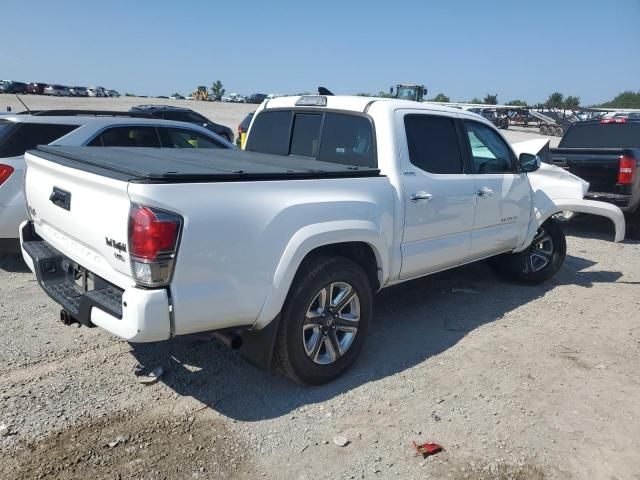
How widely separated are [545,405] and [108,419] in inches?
108

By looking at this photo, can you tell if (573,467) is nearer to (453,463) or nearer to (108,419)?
(453,463)

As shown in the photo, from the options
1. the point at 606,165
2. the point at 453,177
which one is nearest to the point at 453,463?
the point at 453,177

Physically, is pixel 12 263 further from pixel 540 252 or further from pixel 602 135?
pixel 602 135

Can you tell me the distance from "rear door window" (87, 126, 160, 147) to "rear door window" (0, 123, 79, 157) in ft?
1.00

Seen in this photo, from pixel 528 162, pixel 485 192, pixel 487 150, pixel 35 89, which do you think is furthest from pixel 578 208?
pixel 35 89

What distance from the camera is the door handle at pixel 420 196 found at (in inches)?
158

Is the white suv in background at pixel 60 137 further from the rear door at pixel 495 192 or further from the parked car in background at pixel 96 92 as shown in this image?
the parked car in background at pixel 96 92

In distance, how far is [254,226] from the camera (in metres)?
2.96

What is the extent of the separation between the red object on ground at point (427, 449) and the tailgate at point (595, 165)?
675 centimetres

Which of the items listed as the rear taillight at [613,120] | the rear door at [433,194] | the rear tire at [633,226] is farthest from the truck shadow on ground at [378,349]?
the rear taillight at [613,120]

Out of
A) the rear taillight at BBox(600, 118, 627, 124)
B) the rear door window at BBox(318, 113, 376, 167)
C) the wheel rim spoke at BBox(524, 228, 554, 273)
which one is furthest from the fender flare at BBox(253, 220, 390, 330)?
the rear taillight at BBox(600, 118, 627, 124)

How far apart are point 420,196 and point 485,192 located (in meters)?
1.00

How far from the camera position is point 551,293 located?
5848 mm

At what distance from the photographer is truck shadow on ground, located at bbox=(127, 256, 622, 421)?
351 cm
